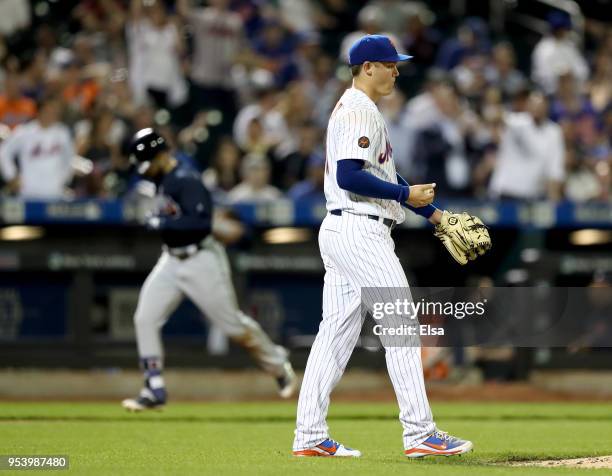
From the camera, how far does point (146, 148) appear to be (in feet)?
29.6

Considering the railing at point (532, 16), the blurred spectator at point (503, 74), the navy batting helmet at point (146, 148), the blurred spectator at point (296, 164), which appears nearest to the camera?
the navy batting helmet at point (146, 148)

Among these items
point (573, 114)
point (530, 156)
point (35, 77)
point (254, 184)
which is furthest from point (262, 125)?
point (573, 114)

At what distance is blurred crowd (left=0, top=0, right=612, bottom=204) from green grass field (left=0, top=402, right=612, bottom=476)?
107 inches

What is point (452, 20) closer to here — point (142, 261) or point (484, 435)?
point (142, 261)

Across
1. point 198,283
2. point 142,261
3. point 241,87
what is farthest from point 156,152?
point 241,87

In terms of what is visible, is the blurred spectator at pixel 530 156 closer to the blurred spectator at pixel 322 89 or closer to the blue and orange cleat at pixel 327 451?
the blurred spectator at pixel 322 89

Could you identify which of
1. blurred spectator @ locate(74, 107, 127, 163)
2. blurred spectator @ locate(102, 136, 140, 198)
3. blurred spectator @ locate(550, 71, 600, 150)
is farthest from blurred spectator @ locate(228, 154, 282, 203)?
blurred spectator @ locate(550, 71, 600, 150)

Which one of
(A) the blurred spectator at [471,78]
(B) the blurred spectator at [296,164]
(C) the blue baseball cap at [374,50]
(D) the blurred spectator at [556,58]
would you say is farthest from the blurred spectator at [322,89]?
(C) the blue baseball cap at [374,50]

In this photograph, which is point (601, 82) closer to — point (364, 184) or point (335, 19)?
point (335, 19)

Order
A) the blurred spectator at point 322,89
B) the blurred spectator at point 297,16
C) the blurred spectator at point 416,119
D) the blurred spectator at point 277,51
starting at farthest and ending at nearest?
the blurred spectator at point 297,16
the blurred spectator at point 277,51
the blurred spectator at point 322,89
the blurred spectator at point 416,119

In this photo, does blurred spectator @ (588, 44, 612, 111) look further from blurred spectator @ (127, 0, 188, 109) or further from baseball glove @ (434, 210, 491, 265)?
baseball glove @ (434, 210, 491, 265)

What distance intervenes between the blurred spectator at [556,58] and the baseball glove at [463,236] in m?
9.66

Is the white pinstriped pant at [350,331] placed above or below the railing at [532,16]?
below

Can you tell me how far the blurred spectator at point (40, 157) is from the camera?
1186cm
